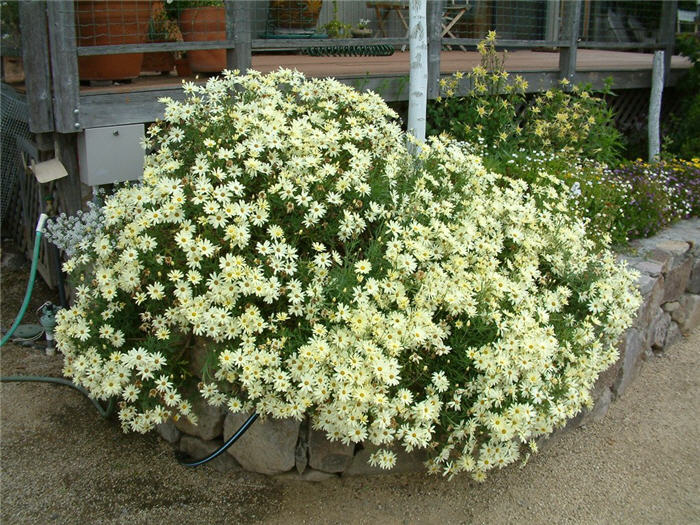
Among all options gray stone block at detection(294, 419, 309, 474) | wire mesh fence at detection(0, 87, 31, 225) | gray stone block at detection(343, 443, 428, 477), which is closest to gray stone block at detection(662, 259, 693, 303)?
gray stone block at detection(343, 443, 428, 477)

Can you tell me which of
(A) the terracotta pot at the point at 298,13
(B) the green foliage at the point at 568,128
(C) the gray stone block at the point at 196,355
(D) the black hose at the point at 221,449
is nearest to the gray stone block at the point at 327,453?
(D) the black hose at the point at 221,449

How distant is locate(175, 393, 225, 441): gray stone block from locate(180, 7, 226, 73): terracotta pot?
259 centimetres

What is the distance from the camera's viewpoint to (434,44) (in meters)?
5.48

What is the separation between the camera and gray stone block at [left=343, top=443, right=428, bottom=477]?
10.9ft

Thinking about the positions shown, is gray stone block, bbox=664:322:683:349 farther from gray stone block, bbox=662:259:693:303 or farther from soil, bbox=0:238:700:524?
soil, bbox=0:238:700:524

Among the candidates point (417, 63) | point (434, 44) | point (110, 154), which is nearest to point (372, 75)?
point (434, 44)

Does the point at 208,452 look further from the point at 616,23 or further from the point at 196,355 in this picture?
the point at 616,23

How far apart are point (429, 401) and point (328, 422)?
411 millimetres

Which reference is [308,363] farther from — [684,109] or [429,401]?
[684,109]

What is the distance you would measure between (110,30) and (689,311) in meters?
4.36

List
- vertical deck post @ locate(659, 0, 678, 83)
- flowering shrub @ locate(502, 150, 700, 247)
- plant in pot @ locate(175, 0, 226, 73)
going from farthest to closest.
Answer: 1. vertical deck post @ locate(659, 0, 678, 83)
2. plant in pot @ locate(175, 0, 226, 73)
3. flowering shrub @ locate(502, 150, 700, 247)

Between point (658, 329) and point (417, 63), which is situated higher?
point (417, 63)

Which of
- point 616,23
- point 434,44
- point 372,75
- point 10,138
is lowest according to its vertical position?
point 10,138

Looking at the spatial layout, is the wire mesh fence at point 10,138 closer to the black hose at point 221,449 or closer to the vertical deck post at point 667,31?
the black hose at point 221,449
